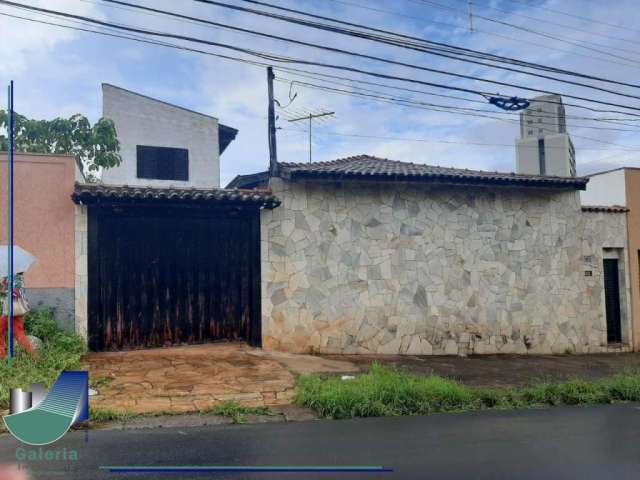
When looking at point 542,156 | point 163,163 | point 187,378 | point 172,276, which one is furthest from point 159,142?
point 187,378

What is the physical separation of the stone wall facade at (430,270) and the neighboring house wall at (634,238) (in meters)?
0.98

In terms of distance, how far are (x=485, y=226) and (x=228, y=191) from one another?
218 inches

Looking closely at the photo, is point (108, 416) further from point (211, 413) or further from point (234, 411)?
point (234, 411)

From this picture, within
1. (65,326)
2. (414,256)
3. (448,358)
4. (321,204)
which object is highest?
(321,204)

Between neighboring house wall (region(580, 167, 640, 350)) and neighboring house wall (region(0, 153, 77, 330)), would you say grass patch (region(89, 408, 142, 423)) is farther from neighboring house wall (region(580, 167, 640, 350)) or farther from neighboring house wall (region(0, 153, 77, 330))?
neighboring house wall (region(580, 167, 640, 350))

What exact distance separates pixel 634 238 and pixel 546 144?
433cm

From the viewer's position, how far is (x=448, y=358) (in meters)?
10.4

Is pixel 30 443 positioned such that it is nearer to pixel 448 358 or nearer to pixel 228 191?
pixel 228 191

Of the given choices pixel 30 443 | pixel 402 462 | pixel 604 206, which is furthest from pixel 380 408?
pixel 604 206

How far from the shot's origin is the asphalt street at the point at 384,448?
4.16 m

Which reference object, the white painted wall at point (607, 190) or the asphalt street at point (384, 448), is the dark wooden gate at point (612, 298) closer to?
the white painted wall at point (607, 190)

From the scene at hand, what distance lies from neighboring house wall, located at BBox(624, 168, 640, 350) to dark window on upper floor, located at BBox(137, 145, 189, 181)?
13480 millimetres

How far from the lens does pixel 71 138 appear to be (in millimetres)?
15141

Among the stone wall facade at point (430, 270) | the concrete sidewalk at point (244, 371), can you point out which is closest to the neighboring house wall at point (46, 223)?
the concrete sidewalk at point (244, 371)
